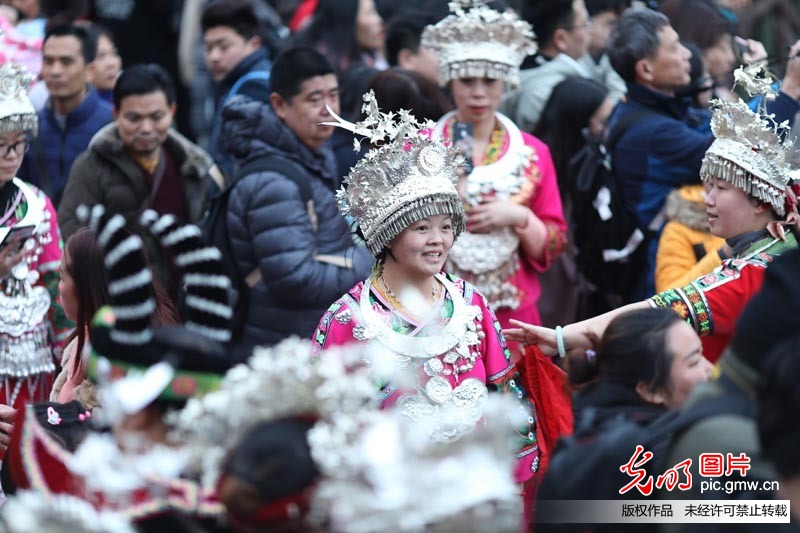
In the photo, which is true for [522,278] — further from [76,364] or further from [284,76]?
[76,364]

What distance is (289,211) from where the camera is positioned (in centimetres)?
549

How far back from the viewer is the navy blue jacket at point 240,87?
7.00 m

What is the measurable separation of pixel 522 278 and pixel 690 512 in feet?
9.13

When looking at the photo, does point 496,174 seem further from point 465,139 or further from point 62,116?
point 62,116

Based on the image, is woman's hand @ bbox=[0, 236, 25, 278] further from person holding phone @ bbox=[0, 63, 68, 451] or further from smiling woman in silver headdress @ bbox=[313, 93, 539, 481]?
smiling woman in silver headdress @ bbox=[313, 93, 539, 481]

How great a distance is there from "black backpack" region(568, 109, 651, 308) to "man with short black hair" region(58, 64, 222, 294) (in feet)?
6.23

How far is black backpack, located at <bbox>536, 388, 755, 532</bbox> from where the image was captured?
9.73 ft

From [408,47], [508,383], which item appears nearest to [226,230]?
[508,383]

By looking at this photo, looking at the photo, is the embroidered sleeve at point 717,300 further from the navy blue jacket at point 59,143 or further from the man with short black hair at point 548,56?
the navy blue jacket at point 59,143

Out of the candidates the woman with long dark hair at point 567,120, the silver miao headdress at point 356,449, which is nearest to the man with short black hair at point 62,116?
the woman with long dark hair at point 567,120

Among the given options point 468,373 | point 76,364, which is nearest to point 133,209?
point 76,364

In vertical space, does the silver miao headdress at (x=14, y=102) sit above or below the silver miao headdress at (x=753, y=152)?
below

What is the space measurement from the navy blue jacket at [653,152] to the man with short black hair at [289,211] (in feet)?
4.76

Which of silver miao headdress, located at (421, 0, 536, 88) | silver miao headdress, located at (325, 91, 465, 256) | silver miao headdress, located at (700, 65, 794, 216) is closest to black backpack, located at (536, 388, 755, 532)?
silver miao headdress, located at (325, 91, 465, 256)
